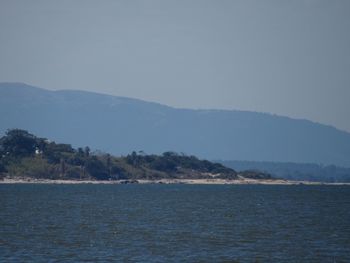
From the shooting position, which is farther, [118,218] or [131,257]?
[118,218]

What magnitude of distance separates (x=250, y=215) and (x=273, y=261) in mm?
42097

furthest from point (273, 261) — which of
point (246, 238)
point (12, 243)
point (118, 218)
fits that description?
point (118, 218)

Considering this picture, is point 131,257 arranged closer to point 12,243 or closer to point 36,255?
point 36,255

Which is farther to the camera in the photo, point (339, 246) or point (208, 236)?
point (208, 236)

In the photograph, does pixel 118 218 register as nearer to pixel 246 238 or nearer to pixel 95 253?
pixel 246 238

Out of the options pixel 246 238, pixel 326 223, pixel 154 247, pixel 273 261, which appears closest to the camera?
pixel 273 261

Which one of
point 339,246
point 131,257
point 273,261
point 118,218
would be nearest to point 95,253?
point 131,257

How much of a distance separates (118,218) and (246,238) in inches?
1008

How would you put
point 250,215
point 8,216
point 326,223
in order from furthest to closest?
point 250,215, point 8,216, point 326,223

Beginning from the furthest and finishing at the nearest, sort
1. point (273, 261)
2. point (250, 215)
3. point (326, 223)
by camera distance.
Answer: point (250, 215)
point (326, 223)
point (273, 261)

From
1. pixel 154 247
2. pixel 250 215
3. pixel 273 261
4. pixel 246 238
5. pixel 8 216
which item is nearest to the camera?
pixel 273 261

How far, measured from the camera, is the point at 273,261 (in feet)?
159

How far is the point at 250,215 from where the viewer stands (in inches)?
3563

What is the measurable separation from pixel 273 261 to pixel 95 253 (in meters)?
12.4
